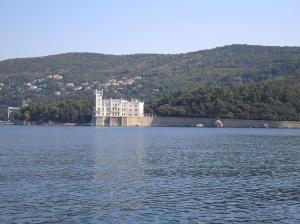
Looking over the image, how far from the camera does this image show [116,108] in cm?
16425

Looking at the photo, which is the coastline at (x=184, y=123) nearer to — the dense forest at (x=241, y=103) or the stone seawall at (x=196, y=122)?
the stone seawall at (x=196, y=122)

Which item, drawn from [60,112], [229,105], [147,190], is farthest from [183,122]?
[147,190]

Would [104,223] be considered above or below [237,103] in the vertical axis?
below

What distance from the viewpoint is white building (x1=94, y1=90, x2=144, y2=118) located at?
15800 cm

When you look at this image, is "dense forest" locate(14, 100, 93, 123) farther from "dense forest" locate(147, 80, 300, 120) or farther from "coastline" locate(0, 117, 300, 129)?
"dense forest" locate(147, 80, 300, 120)

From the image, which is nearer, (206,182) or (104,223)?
(104,223)

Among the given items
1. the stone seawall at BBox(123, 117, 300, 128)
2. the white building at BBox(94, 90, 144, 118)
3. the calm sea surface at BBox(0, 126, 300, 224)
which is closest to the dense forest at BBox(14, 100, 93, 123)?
the white building at BBox(94, 90, 144, 118)

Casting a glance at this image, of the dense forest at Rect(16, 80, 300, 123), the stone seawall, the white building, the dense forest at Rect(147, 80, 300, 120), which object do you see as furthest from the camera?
the white building

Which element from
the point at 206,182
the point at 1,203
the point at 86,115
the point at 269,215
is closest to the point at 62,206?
the point at 1,203

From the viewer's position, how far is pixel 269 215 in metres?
21.2

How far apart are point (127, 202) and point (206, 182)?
736cm

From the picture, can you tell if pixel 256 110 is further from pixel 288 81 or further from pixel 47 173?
pixel 47 173

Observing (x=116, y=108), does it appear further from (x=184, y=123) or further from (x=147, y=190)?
(x=147, y=190)

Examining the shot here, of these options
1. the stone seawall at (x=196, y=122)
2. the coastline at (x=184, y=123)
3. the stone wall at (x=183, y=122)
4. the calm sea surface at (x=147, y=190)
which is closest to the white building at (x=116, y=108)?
the stone wall at (x=183, y=122)
